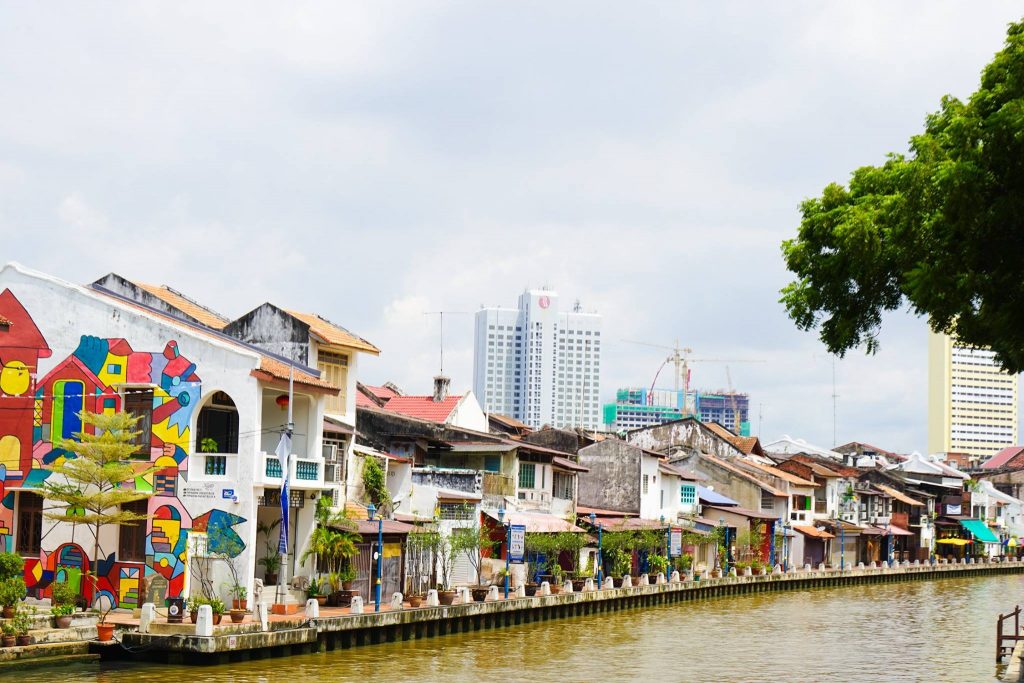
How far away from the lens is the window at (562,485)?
61.1 metres

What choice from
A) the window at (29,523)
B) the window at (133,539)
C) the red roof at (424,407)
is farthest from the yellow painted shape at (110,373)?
the red roof at (424,407)

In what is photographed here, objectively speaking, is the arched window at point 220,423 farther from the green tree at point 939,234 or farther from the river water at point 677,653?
the green tree at point 939,234

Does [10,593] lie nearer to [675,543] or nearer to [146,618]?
[146,618]

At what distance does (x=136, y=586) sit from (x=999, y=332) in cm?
2539

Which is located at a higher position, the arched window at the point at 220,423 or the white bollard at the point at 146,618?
the arched window at the point at 220,423

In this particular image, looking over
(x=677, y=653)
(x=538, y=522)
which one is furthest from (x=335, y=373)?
(x=677, y=653)

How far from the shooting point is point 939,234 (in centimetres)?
2306

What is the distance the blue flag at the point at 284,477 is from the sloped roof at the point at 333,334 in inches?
262

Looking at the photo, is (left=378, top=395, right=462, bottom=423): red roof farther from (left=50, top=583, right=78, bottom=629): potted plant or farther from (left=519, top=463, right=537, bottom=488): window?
(left=50, top=583, right=78, bottom=629): potted plant

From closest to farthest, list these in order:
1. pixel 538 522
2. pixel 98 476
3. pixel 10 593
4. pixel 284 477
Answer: pixel 10 593 < pixel 98 476 < pixel 284 477 < pixel 538 522

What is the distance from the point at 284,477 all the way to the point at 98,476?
15.8ft

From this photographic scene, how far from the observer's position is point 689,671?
36750 millimetres

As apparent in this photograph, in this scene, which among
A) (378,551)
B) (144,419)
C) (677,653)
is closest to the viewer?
(144,419)

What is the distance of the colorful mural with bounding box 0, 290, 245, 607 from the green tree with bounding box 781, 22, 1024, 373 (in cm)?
1824
